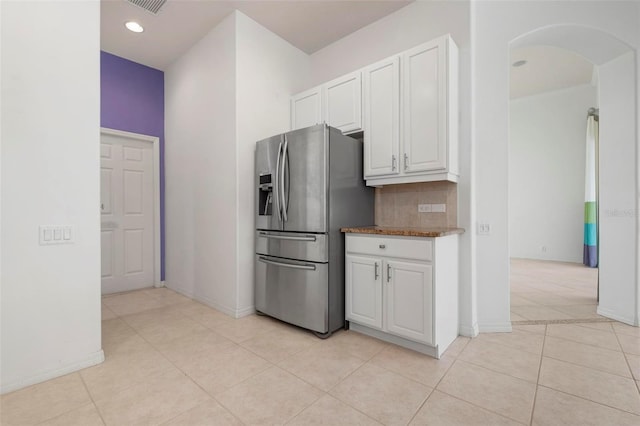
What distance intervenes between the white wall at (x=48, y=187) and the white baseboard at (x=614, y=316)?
4.53 metres

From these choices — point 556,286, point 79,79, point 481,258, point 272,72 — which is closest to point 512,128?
point 556,286

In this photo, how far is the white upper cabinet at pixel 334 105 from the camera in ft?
9.58

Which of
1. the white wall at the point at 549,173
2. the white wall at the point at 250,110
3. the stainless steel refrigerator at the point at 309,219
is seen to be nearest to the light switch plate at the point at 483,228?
the stainless steel refrigerator at the point at 309,219

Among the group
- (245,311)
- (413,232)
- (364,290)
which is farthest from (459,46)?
(245,311)

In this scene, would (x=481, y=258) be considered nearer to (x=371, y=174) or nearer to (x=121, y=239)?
(x=371, y=174)

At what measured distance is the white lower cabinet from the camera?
211 centimetres

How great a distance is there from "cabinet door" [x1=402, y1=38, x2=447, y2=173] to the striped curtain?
5.05m

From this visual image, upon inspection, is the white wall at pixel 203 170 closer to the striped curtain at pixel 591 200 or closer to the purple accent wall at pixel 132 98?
the purple accent wall at pixel 132 98

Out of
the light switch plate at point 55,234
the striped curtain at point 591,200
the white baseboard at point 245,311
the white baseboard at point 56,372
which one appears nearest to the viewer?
→ the white baseboard at point 56,372

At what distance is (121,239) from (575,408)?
481 cm

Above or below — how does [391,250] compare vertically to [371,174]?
below

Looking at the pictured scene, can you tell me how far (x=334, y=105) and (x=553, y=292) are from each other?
146 inches

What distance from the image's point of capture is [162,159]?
4293mm

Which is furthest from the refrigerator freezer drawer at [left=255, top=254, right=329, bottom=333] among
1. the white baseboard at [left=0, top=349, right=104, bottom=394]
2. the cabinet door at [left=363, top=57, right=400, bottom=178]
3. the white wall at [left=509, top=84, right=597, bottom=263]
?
the white wall at [left=509, top=84, right=597, bottom=263]
